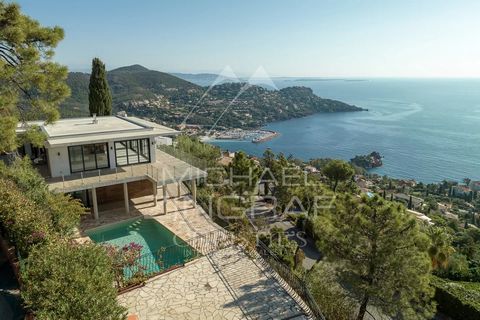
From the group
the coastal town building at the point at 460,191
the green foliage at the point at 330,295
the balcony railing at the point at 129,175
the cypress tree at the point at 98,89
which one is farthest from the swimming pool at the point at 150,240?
the coastal town building at the point at 460,191

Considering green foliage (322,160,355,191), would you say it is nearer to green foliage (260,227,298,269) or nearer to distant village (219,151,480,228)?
green foliage (260,227,298,269)

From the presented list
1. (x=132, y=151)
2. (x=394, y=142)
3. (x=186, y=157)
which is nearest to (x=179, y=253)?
(x=186, y=157)

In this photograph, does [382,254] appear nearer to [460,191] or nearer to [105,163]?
[105,163]

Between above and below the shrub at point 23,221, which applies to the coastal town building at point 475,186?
below

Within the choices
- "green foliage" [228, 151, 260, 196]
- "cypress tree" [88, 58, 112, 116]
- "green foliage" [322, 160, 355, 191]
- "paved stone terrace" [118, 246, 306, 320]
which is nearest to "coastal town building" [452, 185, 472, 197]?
"green foliage" [322, 160, 355, 191]

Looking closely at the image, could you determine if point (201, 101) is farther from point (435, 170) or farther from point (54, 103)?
point (54, 103)

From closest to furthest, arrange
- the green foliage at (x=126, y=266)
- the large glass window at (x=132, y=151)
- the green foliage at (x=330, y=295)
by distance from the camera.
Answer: the green foliage at (x=126, y=266), the green foliage at (x=330, y=295), the large glass window at (x=132, y=151)

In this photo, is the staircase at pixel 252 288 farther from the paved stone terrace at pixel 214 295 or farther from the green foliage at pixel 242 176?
the green foliage at pixel 242 176
